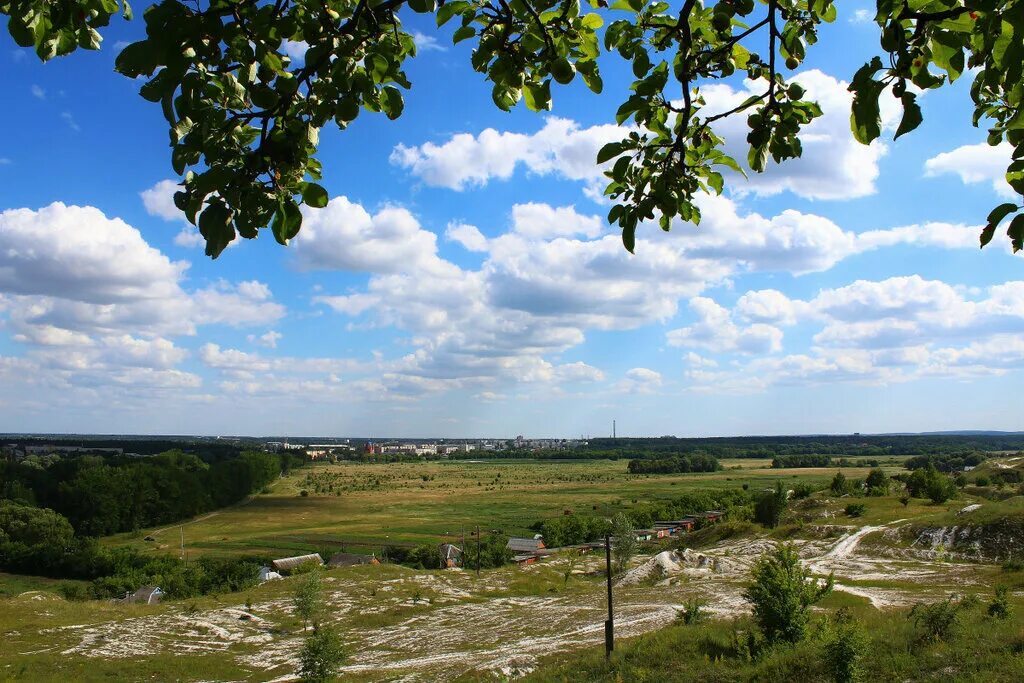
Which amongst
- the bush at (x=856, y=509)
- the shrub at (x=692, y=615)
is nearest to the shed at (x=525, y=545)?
the bush at (x=856, y=509)

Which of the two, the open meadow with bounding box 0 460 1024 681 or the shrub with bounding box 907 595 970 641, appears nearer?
the shrub with bounding box 907 595 970 641

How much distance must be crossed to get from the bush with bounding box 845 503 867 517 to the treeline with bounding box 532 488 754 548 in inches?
690

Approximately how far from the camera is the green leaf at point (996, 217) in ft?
8.77

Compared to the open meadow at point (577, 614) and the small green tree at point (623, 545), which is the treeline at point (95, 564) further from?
the small green tree at point (623, 545)

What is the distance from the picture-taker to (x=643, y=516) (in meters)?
92.9

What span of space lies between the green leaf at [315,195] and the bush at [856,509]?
6416 cm

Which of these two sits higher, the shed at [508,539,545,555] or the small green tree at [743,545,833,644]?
the small green tree at [743,545,833,644]

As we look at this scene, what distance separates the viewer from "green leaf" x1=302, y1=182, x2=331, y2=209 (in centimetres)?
241

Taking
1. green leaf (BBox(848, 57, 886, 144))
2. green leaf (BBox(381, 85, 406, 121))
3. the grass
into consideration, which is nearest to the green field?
the grass

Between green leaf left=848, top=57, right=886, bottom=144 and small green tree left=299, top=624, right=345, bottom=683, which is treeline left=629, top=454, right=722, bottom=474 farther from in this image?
green leaf left=848, top=57, right=886, bottom=144

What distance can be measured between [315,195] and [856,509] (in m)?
64.4

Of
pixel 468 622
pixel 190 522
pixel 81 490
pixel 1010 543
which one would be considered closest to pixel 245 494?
pixel 190 522

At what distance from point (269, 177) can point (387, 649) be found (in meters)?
35.3

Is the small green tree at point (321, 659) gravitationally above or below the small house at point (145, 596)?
above
